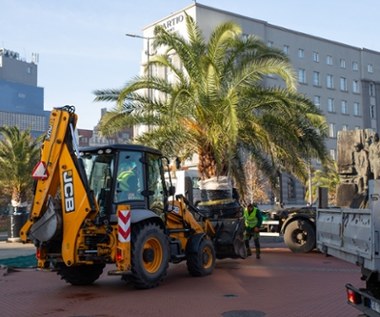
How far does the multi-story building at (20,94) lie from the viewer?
167 metres

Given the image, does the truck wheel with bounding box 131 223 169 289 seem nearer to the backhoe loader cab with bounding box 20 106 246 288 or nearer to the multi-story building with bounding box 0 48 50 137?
the backhoe loader cab with bounding box 20 106 246 288

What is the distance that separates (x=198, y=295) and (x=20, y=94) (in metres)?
172

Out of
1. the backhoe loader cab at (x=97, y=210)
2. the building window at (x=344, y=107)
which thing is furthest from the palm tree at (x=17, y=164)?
the building window at (x=344, y=107)

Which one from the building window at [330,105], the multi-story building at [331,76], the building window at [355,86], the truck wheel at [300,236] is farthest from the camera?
the building window at [355,86]

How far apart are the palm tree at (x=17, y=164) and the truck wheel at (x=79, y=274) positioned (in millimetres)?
18886

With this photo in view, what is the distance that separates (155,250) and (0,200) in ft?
148

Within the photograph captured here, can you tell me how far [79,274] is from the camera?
39.1ft

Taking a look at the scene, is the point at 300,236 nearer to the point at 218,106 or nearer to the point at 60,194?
the point at 218,106

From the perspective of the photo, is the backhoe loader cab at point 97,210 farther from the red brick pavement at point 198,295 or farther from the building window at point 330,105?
→ the building window at point 330,105

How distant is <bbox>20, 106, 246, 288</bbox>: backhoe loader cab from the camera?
10570 mm

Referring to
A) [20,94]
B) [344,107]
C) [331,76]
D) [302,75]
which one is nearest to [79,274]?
[302,75]

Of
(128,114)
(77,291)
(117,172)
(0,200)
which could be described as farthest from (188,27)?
(0,200)

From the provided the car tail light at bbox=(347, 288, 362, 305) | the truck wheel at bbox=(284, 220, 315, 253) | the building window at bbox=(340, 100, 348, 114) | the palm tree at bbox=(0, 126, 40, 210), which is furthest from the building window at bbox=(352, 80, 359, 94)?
the car tail light at bbox=(347, 288, 362, 305)

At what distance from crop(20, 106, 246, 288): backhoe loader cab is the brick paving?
1.82 feet
